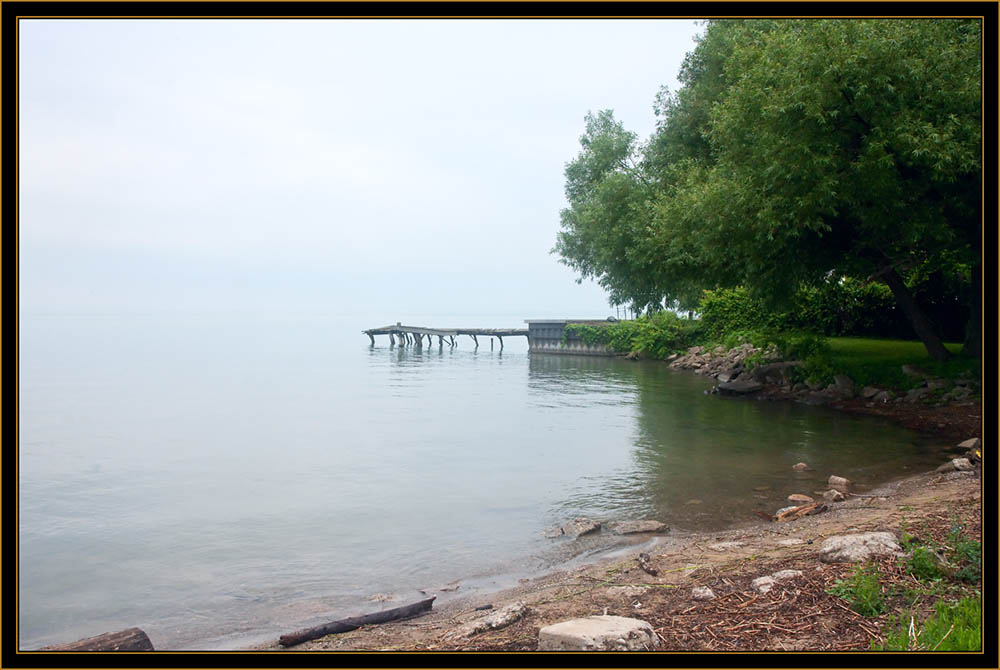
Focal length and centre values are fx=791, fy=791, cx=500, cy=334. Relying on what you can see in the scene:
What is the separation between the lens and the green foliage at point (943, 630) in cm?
439

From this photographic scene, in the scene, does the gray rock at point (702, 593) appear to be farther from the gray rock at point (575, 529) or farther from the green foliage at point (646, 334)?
the green foliage at point (646, 334)

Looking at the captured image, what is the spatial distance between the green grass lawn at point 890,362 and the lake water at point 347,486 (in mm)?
2878

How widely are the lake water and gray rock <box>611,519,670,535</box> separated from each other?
1.13 ft

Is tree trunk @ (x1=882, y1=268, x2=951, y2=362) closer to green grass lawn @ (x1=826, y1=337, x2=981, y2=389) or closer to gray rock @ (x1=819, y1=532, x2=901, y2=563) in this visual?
green grass lawn @ (x1=826, y1=337, x2=981, y2=389)

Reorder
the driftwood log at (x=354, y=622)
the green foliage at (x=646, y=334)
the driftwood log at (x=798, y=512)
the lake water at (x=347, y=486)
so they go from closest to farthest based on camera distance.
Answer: the driftwood log at (x=354, y=622), the lake water at (x=347, y=486), the driftwood log at (x=798, y=512), the green foliage at (x=646, y=334)

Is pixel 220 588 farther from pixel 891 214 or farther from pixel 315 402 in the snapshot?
pixel 315 402

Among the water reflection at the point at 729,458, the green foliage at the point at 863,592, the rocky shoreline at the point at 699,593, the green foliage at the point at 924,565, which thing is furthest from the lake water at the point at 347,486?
the green foliage at the point at 924,565

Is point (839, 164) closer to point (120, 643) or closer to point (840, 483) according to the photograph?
point (840, 483)

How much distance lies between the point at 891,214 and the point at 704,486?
8.27 meters

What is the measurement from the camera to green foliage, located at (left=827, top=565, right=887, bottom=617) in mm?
5297

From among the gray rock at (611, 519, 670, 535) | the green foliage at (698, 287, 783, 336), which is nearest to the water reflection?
the gray rock at (611, 519, 670, 535)

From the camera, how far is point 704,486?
13.1 m

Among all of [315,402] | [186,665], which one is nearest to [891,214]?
[186,665]

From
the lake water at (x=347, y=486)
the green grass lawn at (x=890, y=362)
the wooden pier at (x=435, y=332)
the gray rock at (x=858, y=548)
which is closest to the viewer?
the gray rock at (x=858, y=548)
